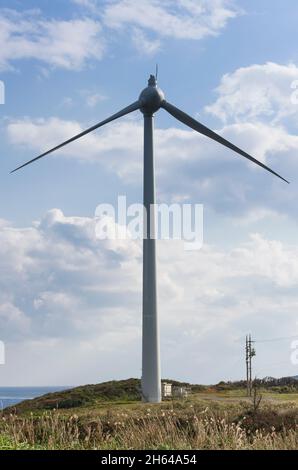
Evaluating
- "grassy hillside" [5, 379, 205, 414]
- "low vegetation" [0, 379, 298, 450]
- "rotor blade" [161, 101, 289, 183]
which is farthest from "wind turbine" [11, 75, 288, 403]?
"grassy hillside" [5, 379, 205, 414]

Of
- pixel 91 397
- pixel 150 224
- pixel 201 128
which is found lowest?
pixel 91 397

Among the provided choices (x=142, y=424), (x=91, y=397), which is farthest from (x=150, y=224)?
(x=142, y=424)

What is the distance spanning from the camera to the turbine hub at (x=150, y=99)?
42.1m

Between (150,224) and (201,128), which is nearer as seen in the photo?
(150,224)

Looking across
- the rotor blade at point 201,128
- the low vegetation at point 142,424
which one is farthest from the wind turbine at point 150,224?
the low vegetation at point 142,424

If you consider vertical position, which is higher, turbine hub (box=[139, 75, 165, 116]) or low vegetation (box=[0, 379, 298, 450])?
turbine hub (box=[139, 75, 165, 116])

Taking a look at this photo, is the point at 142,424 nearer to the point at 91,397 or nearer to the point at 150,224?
the point at 150,224

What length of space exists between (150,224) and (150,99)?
26.6 feet

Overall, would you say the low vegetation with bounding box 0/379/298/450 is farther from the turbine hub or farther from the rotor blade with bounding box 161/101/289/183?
the turbine hub

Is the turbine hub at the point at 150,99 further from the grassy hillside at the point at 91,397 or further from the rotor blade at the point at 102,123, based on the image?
the grassy hillside at the point at 91,397

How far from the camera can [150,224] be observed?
3947 cm

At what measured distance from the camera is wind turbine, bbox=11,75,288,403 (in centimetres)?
3853
